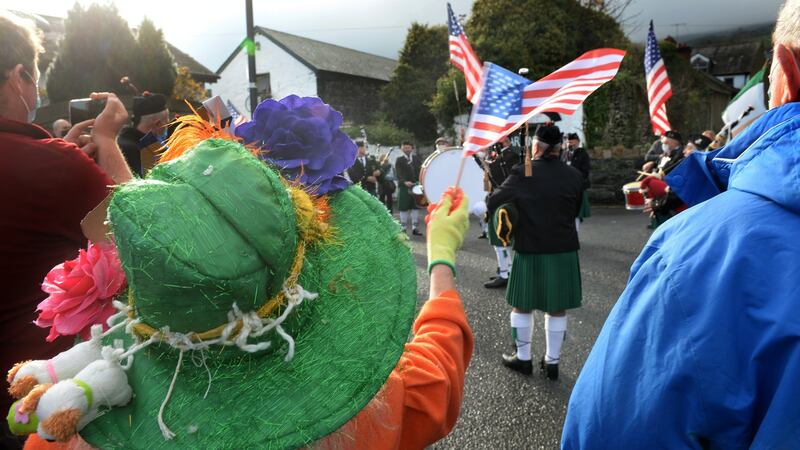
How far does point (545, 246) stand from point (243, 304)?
3333mm

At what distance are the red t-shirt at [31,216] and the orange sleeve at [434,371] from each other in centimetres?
105

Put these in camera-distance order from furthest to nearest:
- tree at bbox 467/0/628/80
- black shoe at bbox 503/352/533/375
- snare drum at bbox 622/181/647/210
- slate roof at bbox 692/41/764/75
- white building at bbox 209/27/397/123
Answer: slate roof at bbox 692/41/764/75 → white building at bbox 209/27/397/123 → tree at bbox 467/0/628/80 → snare drum at bbox 622/181/647/210 → black shoe at bbox 503/352/533/375

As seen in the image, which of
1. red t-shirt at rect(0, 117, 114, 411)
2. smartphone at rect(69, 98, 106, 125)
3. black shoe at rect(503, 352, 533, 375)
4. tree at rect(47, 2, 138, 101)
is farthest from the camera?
tree at rect(47, 2, 138, 101)

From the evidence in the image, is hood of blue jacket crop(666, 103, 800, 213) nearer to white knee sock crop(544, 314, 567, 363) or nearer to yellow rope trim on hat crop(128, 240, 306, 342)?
yellow rope trim on hat crop(128, 240, 306, 342)

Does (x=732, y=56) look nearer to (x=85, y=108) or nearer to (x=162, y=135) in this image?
(x=162, y=135)

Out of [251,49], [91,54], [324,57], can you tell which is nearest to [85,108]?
[251,49]

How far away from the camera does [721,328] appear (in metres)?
0.90

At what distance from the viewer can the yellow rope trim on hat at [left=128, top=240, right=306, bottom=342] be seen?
0.83 m

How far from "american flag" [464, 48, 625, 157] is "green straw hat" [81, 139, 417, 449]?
149 centimetres

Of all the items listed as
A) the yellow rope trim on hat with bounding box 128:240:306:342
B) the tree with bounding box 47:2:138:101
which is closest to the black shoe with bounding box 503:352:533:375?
the yellow rope trim on hat with bounding box 128:240:306:342

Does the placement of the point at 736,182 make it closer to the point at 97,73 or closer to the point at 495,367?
the point at 495,367

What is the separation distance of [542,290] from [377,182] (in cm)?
894

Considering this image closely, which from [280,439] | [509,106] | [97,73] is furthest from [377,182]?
[280,439]

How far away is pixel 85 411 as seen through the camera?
0.81m
